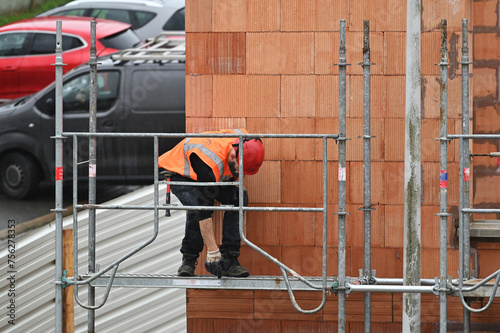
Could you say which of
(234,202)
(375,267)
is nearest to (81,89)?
(234,202)

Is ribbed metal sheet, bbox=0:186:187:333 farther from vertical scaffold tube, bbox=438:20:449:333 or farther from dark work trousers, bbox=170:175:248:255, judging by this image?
vertical scaffold tube, bbox=438:20:449:333

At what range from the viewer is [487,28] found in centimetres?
672

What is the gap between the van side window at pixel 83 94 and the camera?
693cm

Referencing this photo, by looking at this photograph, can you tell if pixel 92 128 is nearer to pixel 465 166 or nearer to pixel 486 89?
pixel 465 166

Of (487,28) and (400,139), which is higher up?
(487,28)

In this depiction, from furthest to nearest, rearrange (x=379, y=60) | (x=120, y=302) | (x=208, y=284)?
1. (x=120, y=302)
2. (x=379, y=60)
3. (x=208, y=284)

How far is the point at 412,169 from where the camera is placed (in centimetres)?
592

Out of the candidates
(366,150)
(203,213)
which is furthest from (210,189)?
(366,150)

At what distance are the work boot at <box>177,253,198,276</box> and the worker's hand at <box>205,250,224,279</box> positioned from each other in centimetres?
14

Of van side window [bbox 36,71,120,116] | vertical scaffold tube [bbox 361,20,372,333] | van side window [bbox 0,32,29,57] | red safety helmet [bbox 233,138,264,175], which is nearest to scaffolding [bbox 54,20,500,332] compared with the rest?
vertical scaffold tube [bbox 361,20,372,333]

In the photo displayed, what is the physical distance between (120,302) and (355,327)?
2.30 m

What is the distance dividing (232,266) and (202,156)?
3.32 ft

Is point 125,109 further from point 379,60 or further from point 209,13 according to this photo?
point 379,60

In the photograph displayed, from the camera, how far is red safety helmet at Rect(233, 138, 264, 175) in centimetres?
623
